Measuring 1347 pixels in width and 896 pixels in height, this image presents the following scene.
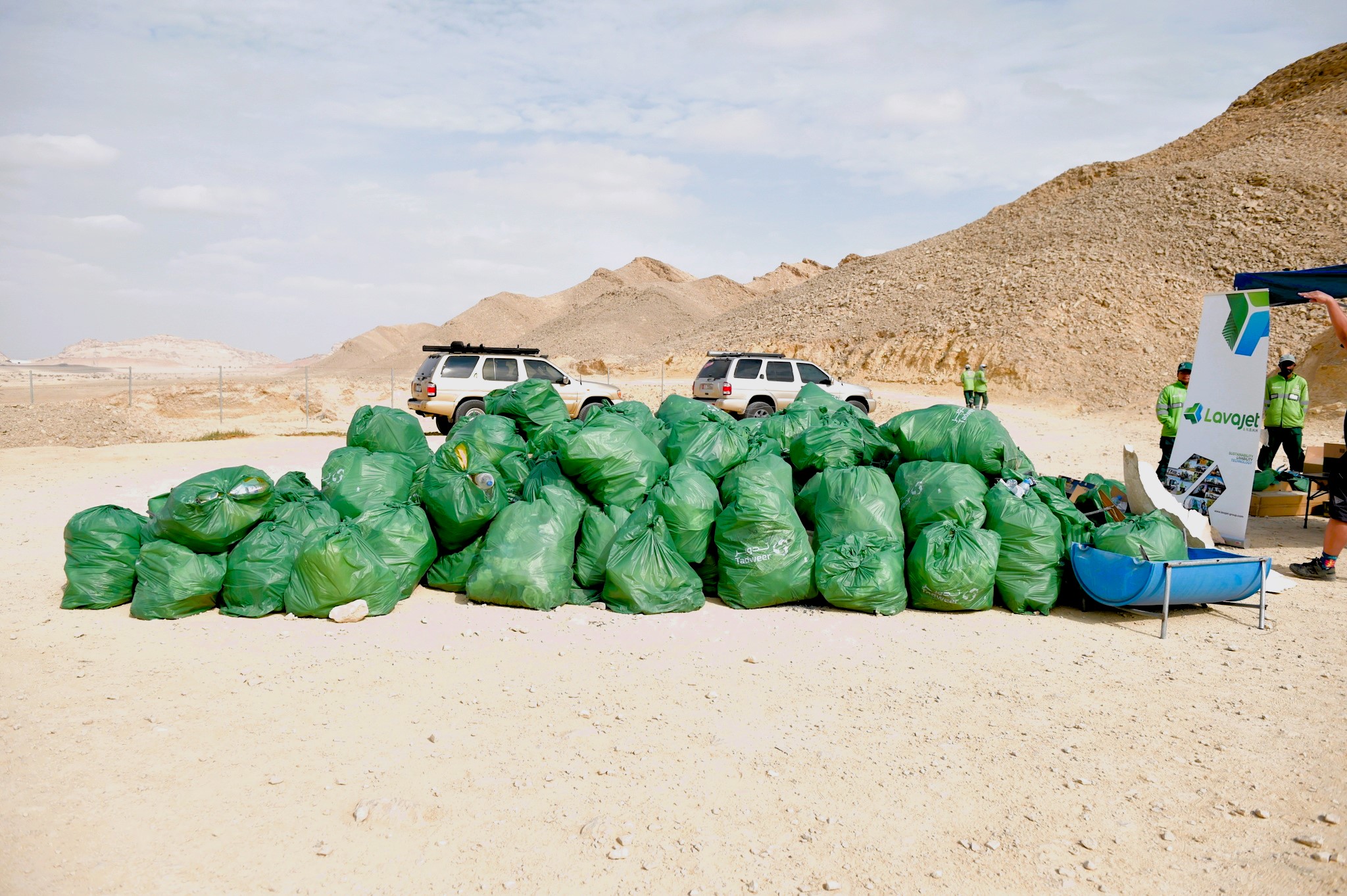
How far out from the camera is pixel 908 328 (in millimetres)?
32188

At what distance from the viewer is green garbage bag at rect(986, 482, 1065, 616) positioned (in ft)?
16.8

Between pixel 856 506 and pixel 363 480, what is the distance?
3294 mm

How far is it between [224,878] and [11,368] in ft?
262

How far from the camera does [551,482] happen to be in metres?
5.69

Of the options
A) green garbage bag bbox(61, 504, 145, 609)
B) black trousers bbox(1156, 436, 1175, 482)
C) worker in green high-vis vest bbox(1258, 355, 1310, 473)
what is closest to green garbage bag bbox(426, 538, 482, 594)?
green garbage bag bbox(61, 504, 145, 609)

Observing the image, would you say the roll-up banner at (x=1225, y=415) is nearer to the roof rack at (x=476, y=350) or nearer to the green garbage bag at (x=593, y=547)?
the green garbage bag at (x=593, y=547)

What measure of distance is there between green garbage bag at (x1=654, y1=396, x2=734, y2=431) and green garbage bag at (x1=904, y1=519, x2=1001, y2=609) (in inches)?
73.8

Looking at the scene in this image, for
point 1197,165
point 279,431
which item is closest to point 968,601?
point 279,431

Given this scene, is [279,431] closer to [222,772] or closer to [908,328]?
[222,772]

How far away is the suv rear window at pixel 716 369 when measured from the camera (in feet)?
52.4

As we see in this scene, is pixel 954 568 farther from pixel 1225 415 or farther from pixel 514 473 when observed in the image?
pixel 1225 415

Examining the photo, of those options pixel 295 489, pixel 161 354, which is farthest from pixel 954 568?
pixel 161 354

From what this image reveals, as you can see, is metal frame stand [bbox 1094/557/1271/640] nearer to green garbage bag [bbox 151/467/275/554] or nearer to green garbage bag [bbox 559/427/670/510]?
green garbage bag [bbox 559/427/670/510]

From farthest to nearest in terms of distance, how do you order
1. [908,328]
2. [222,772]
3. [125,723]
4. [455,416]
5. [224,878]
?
1. [908,328]
2. [455,416]
3. [125,723]
4. [222,772]
5. [224,878]
